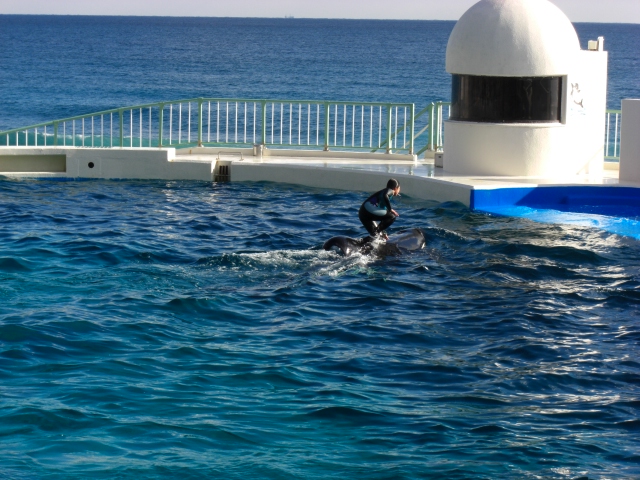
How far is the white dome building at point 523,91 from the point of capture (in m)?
17.2

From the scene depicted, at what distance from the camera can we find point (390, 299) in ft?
36.4

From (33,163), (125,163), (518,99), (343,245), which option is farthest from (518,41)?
(33,163)

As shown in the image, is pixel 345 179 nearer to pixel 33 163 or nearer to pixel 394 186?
pixel 394 186

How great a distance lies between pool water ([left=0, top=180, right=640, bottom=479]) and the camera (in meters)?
7.03

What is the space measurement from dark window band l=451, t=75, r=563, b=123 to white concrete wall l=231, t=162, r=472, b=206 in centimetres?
178

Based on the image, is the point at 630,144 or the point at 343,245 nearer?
the point at 343,245

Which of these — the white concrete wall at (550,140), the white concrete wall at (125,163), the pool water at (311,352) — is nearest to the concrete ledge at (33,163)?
the white concrete wall at (125,163)

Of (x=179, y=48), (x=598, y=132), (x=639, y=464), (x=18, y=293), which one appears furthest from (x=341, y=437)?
(x=179, y=48)

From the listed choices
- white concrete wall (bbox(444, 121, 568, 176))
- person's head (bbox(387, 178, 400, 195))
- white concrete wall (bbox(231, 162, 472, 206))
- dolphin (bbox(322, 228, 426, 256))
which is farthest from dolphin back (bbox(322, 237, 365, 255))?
white concrete wall (bbox(444, 121, 568, 176))

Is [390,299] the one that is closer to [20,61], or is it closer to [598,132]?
[598,132]

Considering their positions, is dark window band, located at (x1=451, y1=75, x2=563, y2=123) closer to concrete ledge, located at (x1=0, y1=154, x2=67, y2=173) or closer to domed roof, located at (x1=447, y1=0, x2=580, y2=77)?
domed roof, located at (x1=447, y1=0, x2=580, y2=77)

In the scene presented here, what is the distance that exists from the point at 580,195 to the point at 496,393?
30.1 feet

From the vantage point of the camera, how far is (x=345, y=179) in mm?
18422

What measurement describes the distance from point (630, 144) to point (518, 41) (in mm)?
2783
